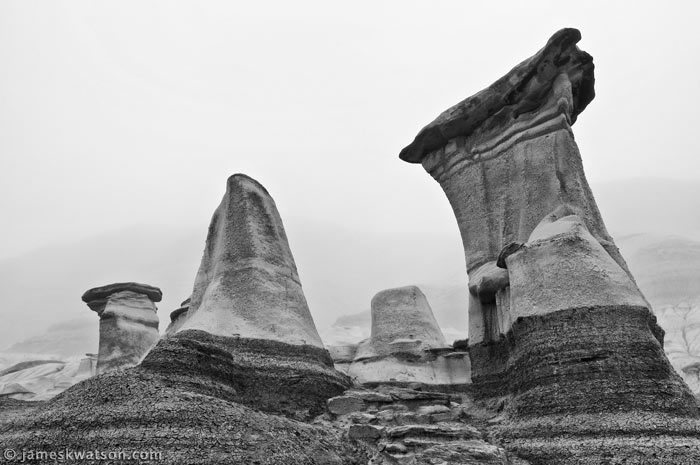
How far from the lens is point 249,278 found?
8805mm

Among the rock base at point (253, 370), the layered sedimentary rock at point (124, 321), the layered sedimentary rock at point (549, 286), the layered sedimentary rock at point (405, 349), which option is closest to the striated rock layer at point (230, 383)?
the rock base at point (253, 370)

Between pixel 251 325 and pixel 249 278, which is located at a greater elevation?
pixel 249 278

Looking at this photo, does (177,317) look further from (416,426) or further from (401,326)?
(416,426)

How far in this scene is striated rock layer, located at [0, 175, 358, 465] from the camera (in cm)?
507

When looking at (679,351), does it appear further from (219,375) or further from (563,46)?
(219,375)

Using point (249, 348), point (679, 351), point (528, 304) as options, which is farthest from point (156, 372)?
point (679, 351)

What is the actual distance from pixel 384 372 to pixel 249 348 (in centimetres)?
470

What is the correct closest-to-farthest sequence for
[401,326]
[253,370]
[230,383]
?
[230,383] → [253,370] → [401,326]

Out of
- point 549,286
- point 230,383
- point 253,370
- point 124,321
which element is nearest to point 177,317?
point 253,370

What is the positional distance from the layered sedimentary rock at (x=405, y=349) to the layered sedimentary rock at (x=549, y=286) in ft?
8.92

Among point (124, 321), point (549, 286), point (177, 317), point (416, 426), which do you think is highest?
point (124, 321)

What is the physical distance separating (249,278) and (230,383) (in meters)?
2.03

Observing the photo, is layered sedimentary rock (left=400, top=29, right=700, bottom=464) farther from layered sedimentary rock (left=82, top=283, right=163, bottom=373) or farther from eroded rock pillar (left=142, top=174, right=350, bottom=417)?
layered sedimentary rock (left=82, top=283, right=163, bottom=373)

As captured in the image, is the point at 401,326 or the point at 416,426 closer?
the point at 416,426
